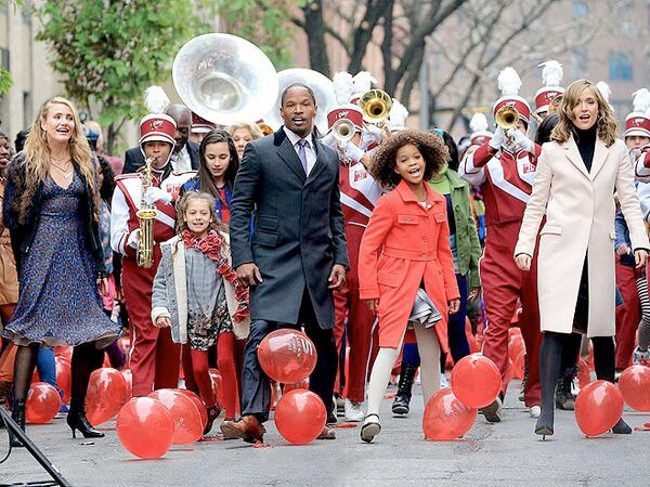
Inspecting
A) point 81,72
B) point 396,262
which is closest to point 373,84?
point 396,262

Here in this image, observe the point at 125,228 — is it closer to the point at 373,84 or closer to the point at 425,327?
the point at 425,327

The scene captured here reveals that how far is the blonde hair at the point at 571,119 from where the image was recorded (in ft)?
34.4

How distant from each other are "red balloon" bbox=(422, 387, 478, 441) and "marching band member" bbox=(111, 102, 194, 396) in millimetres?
2028

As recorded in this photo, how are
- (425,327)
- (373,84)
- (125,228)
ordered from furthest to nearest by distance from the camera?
1. (373,84)
2. (125,228)
3. (425,327)

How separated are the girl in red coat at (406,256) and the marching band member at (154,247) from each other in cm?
149

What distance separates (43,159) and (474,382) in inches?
114

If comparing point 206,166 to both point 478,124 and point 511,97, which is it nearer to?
point 511,97

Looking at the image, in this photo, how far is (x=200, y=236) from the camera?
1101 cm

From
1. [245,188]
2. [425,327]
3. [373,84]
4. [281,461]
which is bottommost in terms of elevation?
[281,461]

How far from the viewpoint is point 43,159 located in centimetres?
1079

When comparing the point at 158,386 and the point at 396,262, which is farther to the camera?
the point at 158,386

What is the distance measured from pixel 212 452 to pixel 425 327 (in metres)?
1.59

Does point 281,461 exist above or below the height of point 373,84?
below

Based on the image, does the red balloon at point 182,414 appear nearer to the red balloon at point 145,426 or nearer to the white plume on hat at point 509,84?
the red balloon at point 145,426
